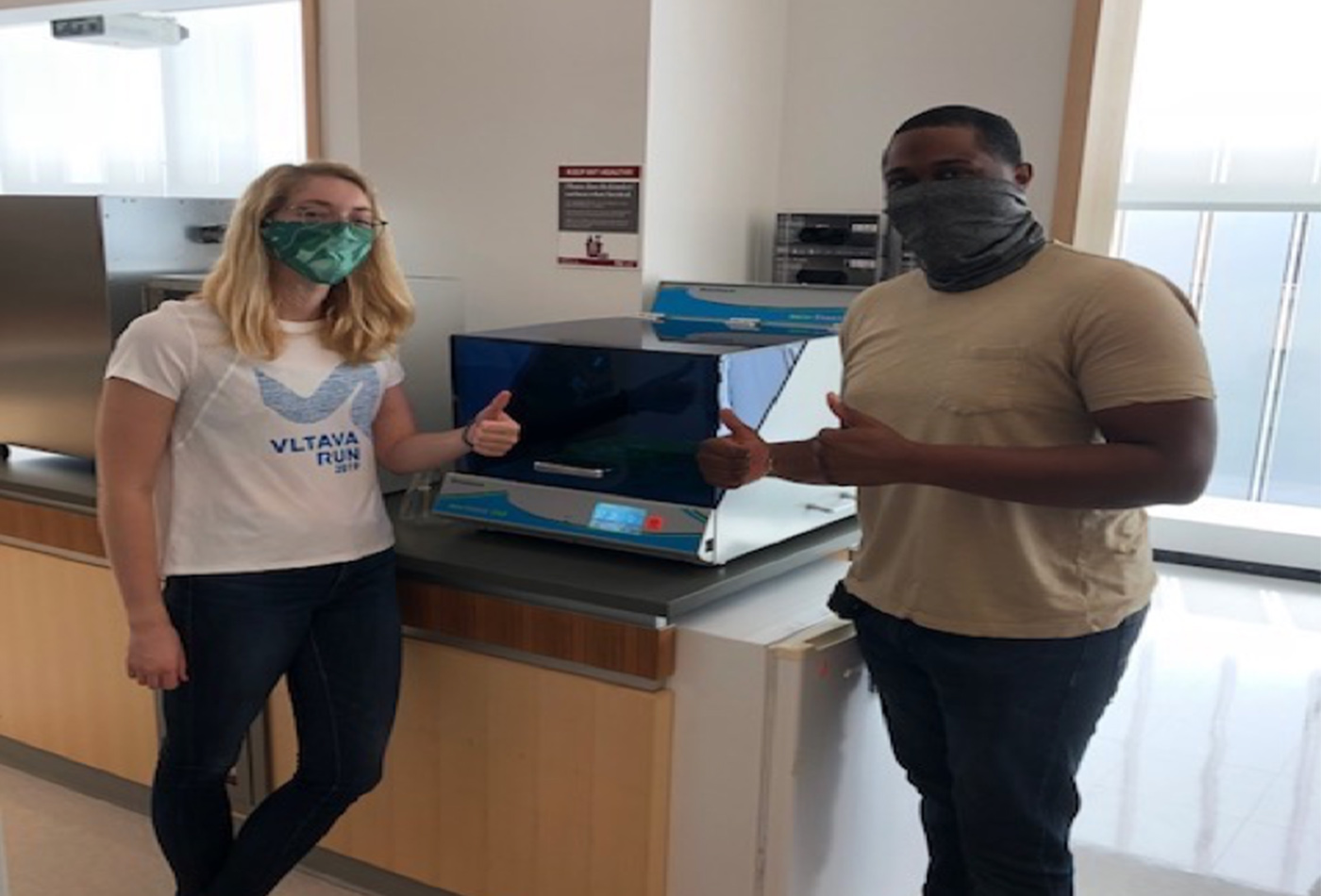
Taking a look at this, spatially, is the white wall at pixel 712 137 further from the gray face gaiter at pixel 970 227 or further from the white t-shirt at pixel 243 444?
the gray face gaiter at pixel 970 227

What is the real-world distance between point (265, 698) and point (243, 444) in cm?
40

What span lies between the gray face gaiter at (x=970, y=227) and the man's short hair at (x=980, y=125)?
0.04 meters

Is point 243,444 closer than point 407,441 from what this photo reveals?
Yes

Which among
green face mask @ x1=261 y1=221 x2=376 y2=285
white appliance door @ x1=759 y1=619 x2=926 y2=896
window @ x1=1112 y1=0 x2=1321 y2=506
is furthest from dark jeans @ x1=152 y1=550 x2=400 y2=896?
window @ x1=1112 y1=0 x2=1321 y2=506

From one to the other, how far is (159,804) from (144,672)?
261 millimetres

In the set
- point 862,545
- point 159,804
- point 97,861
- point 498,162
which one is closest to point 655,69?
point 498,162

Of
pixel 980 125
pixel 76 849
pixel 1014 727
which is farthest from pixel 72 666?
pixel 980 125

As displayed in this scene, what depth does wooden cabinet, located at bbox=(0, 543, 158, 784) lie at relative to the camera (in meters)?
2.33

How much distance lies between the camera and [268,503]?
65.3 inches

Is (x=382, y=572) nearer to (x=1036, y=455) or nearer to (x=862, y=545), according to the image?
(x=862, y=545)

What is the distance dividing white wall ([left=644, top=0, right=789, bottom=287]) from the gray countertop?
0.70 m

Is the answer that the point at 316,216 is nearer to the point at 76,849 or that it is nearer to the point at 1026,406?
the point at 1026,406

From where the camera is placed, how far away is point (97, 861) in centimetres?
231

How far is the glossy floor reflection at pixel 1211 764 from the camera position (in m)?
2.40
